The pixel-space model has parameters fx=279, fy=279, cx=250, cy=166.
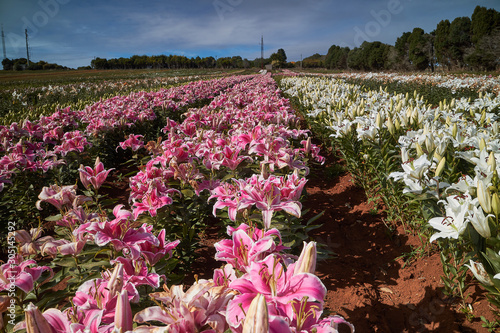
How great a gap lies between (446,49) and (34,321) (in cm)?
4355

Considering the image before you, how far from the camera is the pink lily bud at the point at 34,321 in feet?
2.32

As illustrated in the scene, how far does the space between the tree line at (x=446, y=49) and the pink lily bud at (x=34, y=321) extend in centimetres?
3558

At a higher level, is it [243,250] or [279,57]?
[279,57]

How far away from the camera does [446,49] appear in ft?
111

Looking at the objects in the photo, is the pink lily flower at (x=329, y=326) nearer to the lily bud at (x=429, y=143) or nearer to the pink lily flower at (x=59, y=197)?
the pink lily flower at (x=59, y=197)

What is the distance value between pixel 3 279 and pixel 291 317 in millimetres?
1125

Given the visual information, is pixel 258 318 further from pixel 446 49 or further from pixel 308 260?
pixel 446 49

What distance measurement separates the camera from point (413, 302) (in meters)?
1.97

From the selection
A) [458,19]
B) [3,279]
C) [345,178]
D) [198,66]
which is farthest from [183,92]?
[198,66]

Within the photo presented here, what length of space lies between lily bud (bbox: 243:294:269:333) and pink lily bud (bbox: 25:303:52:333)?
1.81ft

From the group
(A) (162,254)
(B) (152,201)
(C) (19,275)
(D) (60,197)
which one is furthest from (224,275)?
(D) (60,197)

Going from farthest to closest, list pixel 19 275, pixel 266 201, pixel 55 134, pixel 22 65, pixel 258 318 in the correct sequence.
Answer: pixel 22 65
pixel 55 134
pixel 266 201
pixel 19 275
pixel 258 318

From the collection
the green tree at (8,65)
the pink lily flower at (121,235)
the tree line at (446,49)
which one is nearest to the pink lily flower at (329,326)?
the pink lily flower at (121,235)

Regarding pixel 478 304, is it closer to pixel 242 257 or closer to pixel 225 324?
pixel 242 257
